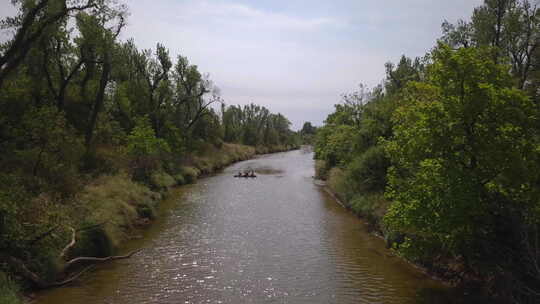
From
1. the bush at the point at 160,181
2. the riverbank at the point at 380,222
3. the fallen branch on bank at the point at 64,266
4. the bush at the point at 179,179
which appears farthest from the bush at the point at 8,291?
the bush at the point at 179,179

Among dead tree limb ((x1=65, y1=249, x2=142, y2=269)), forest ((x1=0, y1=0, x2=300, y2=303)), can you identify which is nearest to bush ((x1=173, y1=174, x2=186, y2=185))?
forest ((x1=0, y1=0, x2=300, y2=303))

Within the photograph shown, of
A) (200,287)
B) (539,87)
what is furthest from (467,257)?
(539,87)

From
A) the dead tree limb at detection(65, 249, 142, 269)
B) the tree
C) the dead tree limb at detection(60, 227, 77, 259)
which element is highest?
the tree

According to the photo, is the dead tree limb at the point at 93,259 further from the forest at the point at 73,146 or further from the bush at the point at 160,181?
the bush at the point at 160,181

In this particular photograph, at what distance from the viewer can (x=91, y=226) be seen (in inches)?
552

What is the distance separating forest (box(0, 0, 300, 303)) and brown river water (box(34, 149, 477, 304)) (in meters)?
1.30

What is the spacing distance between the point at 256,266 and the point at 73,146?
11.1 m

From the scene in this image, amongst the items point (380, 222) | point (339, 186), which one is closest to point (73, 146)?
point (380, 222)

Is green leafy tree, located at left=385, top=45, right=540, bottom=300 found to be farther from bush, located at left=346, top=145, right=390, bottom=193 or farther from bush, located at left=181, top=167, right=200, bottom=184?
bush, located at left=181, top=167, right=200, bottom=184

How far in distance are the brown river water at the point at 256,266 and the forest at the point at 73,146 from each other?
1302 mm

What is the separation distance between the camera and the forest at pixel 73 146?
12.0 m

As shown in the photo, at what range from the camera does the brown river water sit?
Answer: 38.5ft

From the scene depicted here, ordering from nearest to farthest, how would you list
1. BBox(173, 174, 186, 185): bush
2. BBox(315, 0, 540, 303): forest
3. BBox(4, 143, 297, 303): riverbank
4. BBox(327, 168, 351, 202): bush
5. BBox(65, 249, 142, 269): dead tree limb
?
BBox(315, 0, 540, 303): forest → BBox(4, 143, 297, 303): riverbank → BBox(65, 249, 142, 269): dead tree limb → BBox(327, 168, 351, 202): bush → BBox(173, 174, 186, 185): bush

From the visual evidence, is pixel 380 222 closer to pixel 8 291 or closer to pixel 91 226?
pixel 91 226
